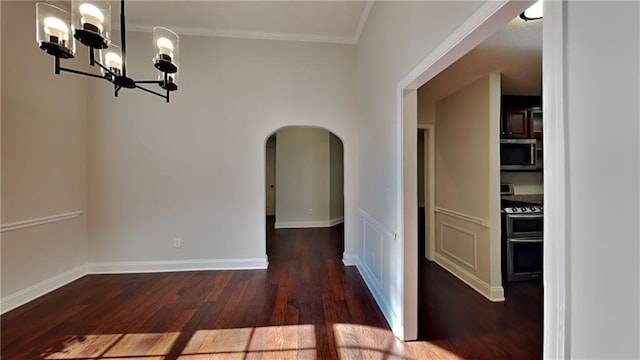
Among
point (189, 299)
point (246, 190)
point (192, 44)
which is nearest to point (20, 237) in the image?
point (189, 299)

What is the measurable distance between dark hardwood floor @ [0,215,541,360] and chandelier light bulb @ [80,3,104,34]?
222cm

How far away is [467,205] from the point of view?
10.8 feet

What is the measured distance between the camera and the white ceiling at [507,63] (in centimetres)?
216

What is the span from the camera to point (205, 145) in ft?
12.2

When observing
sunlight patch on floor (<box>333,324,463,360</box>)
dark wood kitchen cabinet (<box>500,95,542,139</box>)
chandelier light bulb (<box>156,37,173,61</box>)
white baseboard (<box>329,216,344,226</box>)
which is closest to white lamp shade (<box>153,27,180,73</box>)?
chandelier light bulb (<box>156,37,173,61</box>)

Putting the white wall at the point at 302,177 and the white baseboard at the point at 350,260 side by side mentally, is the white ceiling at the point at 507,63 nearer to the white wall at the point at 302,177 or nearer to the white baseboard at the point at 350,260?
the white baseboard at the point at 350,260

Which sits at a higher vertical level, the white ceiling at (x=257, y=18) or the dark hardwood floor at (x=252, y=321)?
the white ceiling at (x=257, y=18)

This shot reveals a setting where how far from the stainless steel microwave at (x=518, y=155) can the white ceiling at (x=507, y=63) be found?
67 cm

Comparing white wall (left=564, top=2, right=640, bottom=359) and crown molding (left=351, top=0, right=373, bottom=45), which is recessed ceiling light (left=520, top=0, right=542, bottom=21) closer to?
white wall (left=564, top=2, right=640, bottom=359)

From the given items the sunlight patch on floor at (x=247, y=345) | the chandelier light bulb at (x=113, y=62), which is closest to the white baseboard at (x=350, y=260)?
the sunlight patch on floor at (x=247, y=345)

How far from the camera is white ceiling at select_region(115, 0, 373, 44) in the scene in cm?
313

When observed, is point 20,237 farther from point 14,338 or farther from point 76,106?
point 76,106

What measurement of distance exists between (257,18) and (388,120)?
7.54 ft

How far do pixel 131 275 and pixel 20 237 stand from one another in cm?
120
